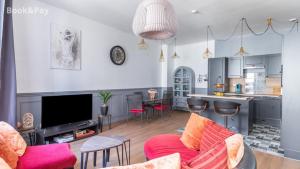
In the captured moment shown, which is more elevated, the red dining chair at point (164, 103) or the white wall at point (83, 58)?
the white wall at point (83, 58)

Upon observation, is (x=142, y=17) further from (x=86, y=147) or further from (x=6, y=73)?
(x=6, y=73)

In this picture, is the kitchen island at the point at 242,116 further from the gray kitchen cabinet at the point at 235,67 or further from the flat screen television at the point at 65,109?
the flat screen television at the point at 65,109

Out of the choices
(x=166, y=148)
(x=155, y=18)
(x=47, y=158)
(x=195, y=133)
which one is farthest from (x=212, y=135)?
(x=47, y=158)

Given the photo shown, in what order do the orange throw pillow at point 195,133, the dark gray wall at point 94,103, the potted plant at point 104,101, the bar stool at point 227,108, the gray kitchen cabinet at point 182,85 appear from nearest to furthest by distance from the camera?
1. the orange throw pillow at point 195,133
2. the dark gray wall at point 94,103
3. the bar stool at point 227,108
4. the potted plant at point 104,101
5. the gray kitchen cabinet at point 182,85

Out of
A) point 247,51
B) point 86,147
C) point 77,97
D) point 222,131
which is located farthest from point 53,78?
point 247,51

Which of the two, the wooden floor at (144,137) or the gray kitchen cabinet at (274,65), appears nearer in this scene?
the wooden floor at (144,137)

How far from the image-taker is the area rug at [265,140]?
3.24 metres

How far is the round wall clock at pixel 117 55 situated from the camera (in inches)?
203

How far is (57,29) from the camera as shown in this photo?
3871 mm

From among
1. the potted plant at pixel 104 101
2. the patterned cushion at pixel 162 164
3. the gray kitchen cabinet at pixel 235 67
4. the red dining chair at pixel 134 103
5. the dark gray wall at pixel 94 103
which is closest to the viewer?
the patterned cushion at pixel 162 164

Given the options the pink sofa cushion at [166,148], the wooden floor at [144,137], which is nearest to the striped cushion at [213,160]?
the pink sofa cushion at [166,148]

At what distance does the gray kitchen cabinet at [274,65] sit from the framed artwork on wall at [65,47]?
5559mm

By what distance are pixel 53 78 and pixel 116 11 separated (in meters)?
2.06

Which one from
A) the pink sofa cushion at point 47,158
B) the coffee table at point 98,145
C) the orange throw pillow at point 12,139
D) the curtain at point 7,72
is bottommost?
the pink sofa cushion at point 47,158
